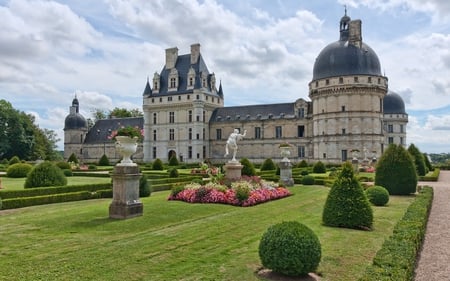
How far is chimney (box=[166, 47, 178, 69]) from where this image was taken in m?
64.6

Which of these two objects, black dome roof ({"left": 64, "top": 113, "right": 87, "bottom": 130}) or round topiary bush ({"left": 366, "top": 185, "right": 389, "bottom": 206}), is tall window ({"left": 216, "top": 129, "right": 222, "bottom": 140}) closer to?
black dome roof ({"left": 64, "top": 113, "right": 87, "bottom": 130})

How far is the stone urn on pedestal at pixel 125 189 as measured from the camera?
1127 cm

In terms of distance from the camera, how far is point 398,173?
62.9ft

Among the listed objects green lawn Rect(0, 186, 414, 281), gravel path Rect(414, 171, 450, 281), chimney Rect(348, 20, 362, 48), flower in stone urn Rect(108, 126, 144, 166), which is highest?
chimney Rect(348, 20, 362, 48)

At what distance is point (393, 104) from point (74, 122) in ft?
199

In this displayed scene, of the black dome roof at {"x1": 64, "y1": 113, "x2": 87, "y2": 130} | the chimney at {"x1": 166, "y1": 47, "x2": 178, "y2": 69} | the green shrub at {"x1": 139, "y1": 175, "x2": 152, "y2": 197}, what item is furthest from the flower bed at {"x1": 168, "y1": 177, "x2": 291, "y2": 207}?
the black dome roof at {"x1": 64, "y1": 113, "x2": 87, "y2": 130}

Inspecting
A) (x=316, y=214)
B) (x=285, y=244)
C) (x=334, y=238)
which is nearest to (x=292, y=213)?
(x=316, y=214)

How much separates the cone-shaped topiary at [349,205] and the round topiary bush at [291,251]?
421cm

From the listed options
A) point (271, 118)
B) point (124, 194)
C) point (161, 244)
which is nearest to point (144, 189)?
point (124, 194)

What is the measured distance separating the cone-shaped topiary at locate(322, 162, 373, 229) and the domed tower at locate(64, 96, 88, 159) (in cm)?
7013

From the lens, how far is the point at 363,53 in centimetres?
5016

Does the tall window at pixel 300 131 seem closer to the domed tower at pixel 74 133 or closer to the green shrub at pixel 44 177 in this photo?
the green shrub at pixel 44 177

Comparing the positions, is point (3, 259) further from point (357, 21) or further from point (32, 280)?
Answer: point (357, 21)

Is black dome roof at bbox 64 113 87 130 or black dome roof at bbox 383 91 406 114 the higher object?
black dome roof at bbox 383 91 406 114
